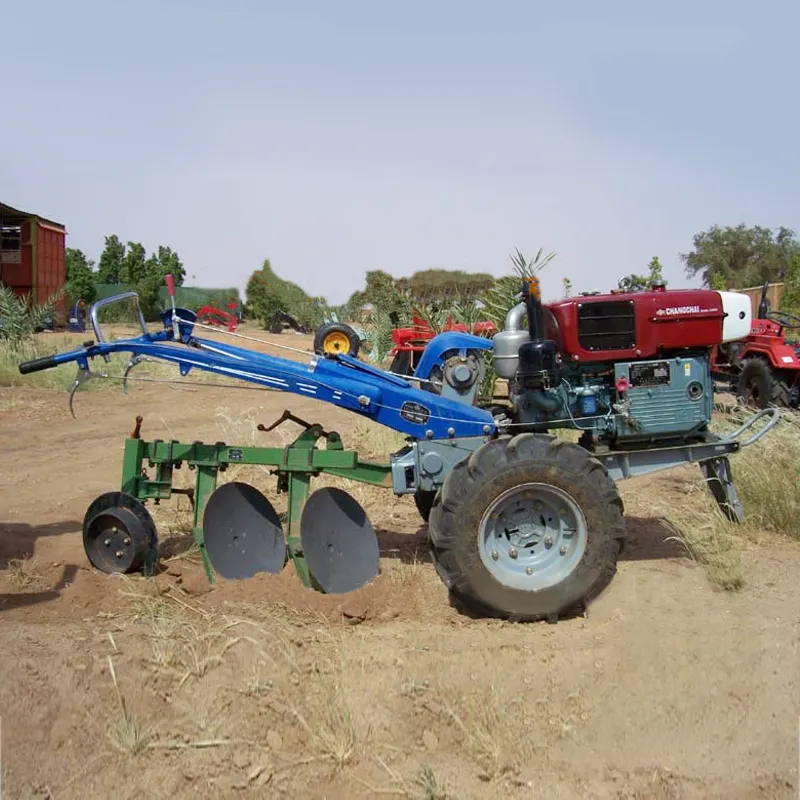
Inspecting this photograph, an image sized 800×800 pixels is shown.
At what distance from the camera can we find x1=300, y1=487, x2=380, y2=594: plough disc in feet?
16.3

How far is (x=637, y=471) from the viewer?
4.98 metres

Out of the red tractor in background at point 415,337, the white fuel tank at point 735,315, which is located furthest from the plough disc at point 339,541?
the red tractor in background at point 415,337

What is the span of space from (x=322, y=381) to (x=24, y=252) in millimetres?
23366

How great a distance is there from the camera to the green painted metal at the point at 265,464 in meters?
4.88

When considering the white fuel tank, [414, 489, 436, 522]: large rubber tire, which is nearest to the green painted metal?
[414, 489, 436, 522]: large rubber tire

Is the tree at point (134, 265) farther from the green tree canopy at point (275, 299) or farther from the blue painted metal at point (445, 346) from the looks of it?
the blue painted metal at point (445, 346)

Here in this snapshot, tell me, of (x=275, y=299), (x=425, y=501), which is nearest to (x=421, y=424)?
(x=425, y=501)

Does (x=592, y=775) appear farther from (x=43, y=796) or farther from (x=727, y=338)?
(x=727, y=338)

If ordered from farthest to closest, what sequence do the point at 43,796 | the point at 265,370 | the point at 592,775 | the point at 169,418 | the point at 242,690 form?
the point at 169,418, the point at 265,370, the point at 242,690, the point at 592,775, the point at 43,796

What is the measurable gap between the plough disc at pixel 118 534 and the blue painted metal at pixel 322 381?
0.86 metres

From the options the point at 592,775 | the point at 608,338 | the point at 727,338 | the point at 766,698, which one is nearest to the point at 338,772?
the point at 592,775

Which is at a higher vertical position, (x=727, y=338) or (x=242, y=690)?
(x=727, y=338)

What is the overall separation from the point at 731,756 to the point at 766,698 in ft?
1.46

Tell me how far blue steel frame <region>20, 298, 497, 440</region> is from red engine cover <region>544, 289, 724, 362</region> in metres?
0.74
